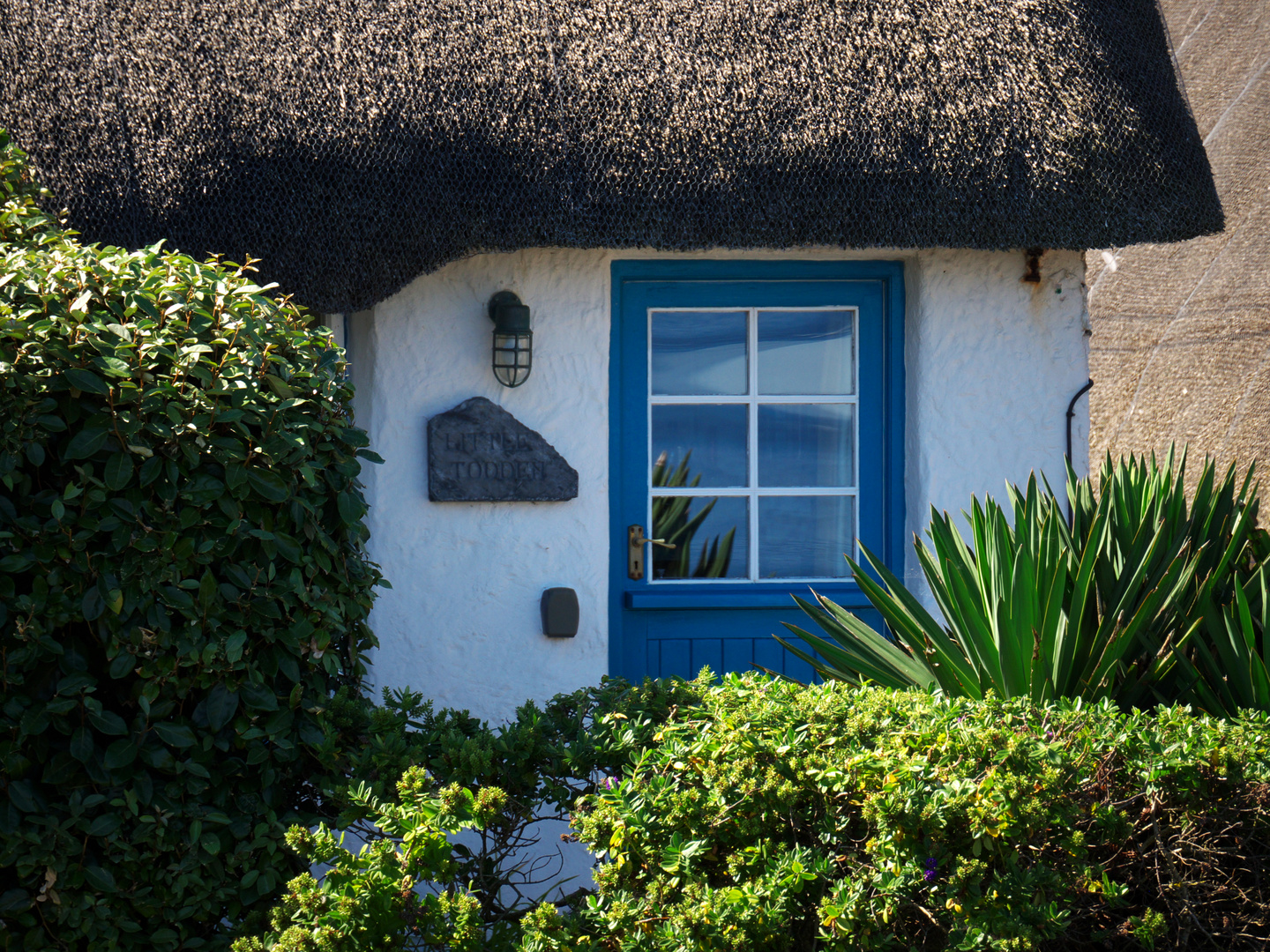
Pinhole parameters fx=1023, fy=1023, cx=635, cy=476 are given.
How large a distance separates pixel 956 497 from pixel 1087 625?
1.56 m

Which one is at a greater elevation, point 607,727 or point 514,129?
point 514,129

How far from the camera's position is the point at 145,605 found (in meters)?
2.07

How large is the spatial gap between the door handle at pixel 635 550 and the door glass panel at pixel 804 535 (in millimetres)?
422

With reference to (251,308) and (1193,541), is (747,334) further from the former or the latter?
(251,308)

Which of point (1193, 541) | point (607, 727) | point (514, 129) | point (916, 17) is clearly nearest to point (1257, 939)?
point (1193, 541)

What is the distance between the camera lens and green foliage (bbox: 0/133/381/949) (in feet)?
6.72

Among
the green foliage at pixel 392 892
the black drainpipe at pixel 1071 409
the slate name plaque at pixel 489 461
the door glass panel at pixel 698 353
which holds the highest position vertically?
the door glass panel at pixel 698 353

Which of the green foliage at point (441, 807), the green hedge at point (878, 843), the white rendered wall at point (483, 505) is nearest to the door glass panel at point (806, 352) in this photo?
the white rendered wall at point (483, 505)

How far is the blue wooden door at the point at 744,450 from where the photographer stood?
3.96 metres

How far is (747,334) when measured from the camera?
4031 mm

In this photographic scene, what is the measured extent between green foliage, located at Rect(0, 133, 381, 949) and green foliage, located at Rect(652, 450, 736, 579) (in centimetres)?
194

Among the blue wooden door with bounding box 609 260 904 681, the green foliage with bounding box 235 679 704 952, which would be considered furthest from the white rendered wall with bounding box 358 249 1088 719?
the green foliage with bounding box 235 679 704 952

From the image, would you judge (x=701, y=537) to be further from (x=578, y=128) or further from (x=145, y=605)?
(x=145, y=605)

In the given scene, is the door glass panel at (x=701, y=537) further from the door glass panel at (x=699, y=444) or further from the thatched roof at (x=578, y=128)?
the thatched roof at (x=578, y=128)
